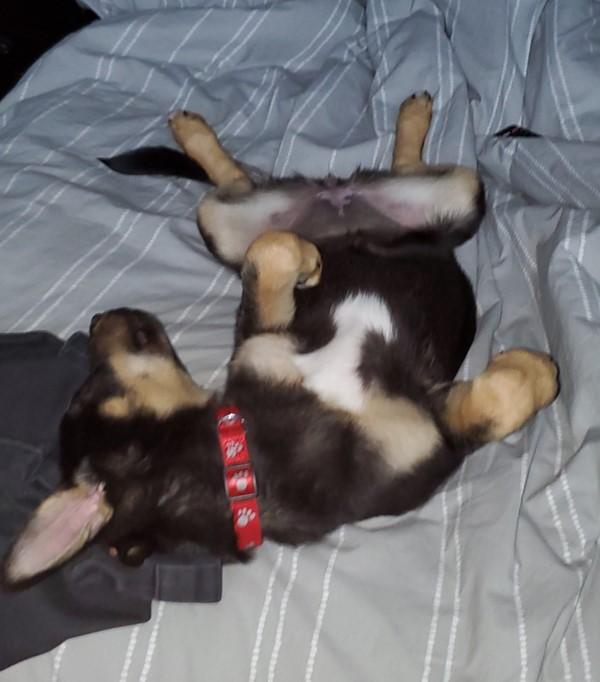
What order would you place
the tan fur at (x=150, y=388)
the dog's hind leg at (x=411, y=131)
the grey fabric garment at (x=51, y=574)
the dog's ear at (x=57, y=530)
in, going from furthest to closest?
the dog's hind leg at (x=411, y=131), the tan fur at (x=150, y=388), the grey fabric garment at (x=51, y=574), the dog's ear at (x=57, y=530)

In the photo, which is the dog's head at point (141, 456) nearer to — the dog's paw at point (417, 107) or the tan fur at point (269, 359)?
the tan fur at point (269, 359)

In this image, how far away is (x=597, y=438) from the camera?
1.24m

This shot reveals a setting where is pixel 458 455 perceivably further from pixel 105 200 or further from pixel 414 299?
pixel 105 200

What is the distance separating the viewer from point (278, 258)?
1.37 m

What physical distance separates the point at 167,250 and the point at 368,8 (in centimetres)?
84

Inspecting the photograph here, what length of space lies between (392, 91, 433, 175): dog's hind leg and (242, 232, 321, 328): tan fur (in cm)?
38

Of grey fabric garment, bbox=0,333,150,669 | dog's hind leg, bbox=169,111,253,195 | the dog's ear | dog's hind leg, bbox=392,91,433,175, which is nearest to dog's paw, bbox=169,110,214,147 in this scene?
dog's hind leg, bbox=169,111,253,195

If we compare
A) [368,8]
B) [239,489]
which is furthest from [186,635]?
[368,8]

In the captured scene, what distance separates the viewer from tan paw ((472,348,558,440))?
4.16ft

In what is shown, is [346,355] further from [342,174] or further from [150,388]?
[342,174]

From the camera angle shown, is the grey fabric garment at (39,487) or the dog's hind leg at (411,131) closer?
the grey fabric garment at (39,487)

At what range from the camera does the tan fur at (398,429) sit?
1.30 m

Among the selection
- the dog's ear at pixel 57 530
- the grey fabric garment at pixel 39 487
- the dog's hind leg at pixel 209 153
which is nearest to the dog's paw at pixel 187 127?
the dog's hind leg at pixel 209 153

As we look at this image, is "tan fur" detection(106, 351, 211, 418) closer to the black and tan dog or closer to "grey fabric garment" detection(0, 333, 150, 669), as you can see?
the black and tan dog
